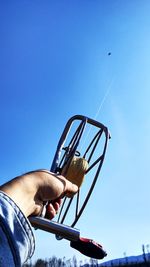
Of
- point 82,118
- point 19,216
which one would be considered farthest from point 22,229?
point 82,118

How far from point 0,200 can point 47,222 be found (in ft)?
1.38

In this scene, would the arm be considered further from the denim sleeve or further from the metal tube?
the metal tube

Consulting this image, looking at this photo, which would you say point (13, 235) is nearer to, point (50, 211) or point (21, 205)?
point (21, 205)

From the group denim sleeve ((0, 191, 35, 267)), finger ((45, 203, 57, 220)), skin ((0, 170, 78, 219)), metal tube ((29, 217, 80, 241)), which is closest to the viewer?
denim sleeve ((0, 191, 35, 267))

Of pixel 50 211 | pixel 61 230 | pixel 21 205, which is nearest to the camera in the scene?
pixel 21 205

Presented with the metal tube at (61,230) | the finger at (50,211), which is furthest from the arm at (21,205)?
the finger at (50,211)

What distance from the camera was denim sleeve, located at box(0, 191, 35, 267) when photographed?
0.50m

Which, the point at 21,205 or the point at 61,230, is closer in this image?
the point at 21,205

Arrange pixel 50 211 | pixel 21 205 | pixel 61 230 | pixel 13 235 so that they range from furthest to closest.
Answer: pixel 50 211, pixel 61 230, pixel 21 205, pixel 13 235

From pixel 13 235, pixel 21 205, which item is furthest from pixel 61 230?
pixel 13 235

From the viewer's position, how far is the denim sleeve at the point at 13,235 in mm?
500

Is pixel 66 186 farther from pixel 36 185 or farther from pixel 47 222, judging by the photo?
pixel 36 185

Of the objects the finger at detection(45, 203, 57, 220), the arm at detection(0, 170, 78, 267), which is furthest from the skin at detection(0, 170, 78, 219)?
the finger at detection(45, 203, 57, 220)

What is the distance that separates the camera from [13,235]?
527 mm
